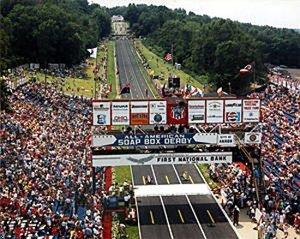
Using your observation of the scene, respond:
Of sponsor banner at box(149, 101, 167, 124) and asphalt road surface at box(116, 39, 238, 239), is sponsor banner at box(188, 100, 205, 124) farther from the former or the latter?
asphalt road surface at box(116, 39, 238, 239)

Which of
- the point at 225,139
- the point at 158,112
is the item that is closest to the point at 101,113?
the point at 158,112

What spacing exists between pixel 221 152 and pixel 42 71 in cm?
5978

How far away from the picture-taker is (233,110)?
38781 millimetres

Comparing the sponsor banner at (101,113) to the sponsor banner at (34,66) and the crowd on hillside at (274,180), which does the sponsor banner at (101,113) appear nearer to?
the crowd on hillside at (274,180)

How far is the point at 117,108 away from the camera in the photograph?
37844mm

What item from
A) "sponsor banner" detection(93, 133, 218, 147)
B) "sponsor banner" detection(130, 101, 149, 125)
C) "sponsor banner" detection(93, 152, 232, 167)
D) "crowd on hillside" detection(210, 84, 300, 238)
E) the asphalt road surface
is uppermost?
"sponsor banner" detection(130, 101, 149, 125)

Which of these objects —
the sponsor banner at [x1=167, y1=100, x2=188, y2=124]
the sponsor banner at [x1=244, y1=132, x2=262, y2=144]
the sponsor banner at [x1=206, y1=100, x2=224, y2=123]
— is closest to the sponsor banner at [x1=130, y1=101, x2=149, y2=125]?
the sponsor banner at [x1=167, y1=100, x2=188, y2=124]

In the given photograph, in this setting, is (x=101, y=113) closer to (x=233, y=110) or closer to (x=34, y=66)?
(x=233, y=110)

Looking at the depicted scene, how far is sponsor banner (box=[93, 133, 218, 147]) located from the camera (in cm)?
3744

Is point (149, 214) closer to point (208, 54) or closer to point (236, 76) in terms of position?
point (236, 76)

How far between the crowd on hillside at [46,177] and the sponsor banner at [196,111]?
7.38 m

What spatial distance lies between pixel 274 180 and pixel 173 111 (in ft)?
27.0

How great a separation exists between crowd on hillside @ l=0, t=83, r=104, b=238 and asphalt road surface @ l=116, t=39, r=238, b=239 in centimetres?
314

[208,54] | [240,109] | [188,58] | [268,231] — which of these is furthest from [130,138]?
[188,58]
